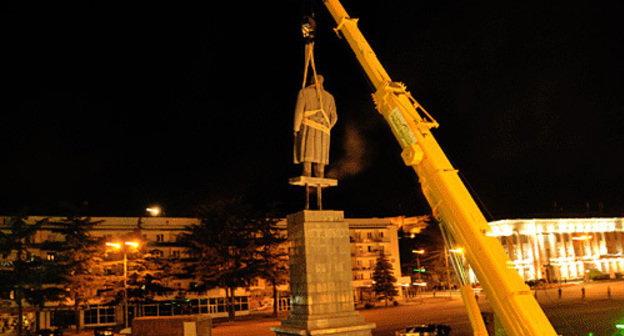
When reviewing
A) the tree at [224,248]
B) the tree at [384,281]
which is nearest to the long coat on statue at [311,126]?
the tree at [224,248]

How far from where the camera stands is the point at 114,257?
52.3 meters

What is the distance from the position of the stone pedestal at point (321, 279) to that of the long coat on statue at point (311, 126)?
1.81 metres

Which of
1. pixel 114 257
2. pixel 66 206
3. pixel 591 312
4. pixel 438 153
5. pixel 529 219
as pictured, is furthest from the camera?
pixel 529 219

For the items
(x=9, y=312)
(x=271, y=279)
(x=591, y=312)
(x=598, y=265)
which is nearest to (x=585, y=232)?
(x=598, y=265)

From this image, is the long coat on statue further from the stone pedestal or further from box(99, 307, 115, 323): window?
box(99, 307, 115, 323): window

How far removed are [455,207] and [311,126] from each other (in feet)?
16.1

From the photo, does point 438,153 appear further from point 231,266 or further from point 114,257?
point 114,257

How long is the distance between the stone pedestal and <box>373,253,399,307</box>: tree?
4783cm

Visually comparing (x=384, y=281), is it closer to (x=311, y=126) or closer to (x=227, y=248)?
(x=227, y=248)

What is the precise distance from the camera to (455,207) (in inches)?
457

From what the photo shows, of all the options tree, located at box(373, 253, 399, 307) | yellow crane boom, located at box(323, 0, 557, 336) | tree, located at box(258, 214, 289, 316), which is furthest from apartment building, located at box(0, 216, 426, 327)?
yellow crane boom, located at box(323, 0, 557, 336)

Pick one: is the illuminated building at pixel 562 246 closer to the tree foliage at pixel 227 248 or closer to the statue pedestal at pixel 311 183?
the tree foliage at pixel 227 248

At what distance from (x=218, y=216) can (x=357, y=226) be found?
88.2 ft

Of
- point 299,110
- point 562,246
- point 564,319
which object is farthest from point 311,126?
point 562,246
